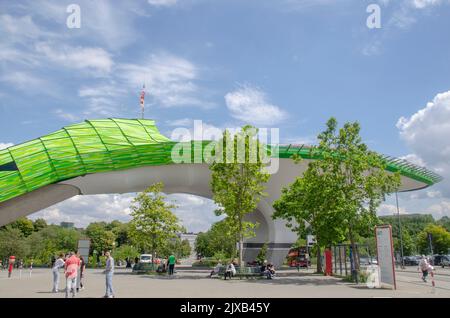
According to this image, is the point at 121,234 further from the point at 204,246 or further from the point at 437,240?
the point at 437,240

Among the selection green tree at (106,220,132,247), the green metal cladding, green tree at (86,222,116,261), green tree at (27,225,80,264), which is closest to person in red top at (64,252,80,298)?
the green metal cladding

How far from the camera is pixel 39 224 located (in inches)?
3214

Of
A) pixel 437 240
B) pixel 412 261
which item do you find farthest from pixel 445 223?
pixel 412 261

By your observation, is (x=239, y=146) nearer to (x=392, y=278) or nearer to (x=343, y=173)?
(x=343, y=173)

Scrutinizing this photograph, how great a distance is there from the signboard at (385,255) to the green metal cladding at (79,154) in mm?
18100

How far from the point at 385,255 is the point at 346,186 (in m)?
5.12

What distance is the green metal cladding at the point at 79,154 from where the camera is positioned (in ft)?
112

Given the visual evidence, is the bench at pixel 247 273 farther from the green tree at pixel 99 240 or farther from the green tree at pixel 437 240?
the green tree at pixel 437 240

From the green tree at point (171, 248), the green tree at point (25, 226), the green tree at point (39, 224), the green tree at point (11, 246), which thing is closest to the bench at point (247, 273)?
the green tree at point (171, 248)

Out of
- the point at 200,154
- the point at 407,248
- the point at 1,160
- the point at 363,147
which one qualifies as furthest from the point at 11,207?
the point at 407,248
